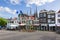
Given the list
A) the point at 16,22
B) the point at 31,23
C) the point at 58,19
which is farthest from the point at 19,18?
the point at 58,19

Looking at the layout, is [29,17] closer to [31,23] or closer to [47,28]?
[31,23]

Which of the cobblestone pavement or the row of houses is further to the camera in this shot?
the row of houses

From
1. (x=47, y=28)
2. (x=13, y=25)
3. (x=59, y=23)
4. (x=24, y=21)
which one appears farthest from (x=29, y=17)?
(x=59, y=23)

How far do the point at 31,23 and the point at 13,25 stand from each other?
9.69 meters

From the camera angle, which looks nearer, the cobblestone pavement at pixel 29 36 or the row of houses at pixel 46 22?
the cobblestone pavement at pixel 29 36

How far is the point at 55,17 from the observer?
241 feet

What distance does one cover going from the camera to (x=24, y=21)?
285 ft

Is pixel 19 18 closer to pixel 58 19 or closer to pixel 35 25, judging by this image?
pixel 35 25

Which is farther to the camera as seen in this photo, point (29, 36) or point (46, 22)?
point (46, 22)

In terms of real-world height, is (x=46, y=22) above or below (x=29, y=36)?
above

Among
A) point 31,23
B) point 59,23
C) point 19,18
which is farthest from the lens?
point 19,18

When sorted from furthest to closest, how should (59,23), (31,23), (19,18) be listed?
(19,18)
(31,23)
(59,23)

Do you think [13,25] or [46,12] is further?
[13,25]

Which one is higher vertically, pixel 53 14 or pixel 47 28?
pixel 53 14
